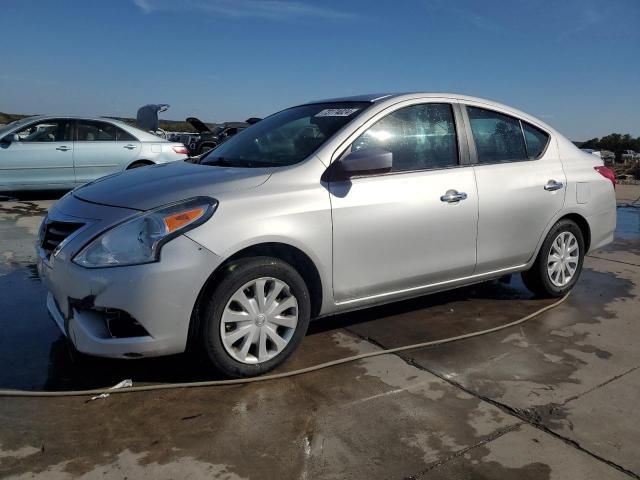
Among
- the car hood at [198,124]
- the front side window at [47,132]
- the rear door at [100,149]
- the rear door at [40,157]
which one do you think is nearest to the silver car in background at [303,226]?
the rear door at [100,149]

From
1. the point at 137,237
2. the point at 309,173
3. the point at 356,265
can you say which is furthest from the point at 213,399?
the point at 309,173

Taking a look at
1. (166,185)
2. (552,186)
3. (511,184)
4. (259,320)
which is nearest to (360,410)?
(259,320)

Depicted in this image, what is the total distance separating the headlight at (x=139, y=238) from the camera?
2.75m

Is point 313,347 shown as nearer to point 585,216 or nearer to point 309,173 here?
point 309,173

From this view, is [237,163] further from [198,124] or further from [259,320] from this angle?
[198,124]

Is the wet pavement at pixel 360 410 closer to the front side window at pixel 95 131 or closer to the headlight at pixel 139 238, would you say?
the headlight at pixel 139 238

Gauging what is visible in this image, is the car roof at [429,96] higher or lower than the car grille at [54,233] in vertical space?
higher

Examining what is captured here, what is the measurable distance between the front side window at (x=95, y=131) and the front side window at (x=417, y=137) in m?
7.12

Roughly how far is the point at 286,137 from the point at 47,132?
689 cm

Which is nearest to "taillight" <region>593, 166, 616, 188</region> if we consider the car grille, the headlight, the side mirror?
the side mirror

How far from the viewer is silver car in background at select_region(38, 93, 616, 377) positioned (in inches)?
110

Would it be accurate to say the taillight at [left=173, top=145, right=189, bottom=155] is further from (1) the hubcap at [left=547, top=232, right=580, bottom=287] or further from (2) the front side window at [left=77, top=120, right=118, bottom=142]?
(1) the hubcap at [left=547, top=232, right=580, bottom=287]

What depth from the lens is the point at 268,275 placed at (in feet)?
9.93

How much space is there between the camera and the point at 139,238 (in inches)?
109
